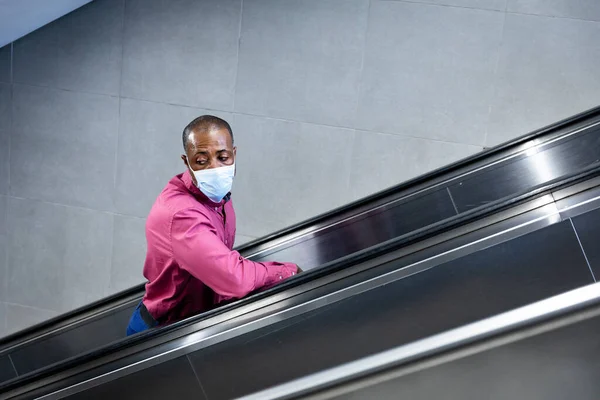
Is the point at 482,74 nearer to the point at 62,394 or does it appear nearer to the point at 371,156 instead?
the point at 371,156

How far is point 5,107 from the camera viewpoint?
601 centimetres

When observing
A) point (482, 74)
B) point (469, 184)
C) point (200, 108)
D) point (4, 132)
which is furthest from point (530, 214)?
point (4, 132)

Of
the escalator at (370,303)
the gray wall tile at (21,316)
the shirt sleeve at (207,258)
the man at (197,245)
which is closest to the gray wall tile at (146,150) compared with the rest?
the gray wall tile at (21,316)

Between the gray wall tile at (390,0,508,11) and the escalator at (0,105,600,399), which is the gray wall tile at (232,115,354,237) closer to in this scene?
the gray wall tile at (390,0,508,11)

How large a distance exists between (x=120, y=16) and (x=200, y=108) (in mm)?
1022

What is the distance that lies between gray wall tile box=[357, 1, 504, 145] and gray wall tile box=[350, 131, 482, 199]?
78 mm

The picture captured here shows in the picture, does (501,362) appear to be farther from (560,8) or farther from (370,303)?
(560,8)

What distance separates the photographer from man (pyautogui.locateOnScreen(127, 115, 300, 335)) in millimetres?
2467

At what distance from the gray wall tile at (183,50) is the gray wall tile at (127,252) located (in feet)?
3.66

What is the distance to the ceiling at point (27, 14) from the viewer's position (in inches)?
201

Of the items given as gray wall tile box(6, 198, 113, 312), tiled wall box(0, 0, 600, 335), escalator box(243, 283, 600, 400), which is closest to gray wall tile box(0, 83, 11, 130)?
tiled wall box(0, 0, 600, 335)

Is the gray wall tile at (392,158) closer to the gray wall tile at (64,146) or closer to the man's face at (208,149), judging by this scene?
the gray wall tile at (64,146)

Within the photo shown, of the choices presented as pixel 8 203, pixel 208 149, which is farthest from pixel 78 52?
pixel 208 149

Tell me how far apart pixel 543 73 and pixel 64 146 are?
13.2ft
